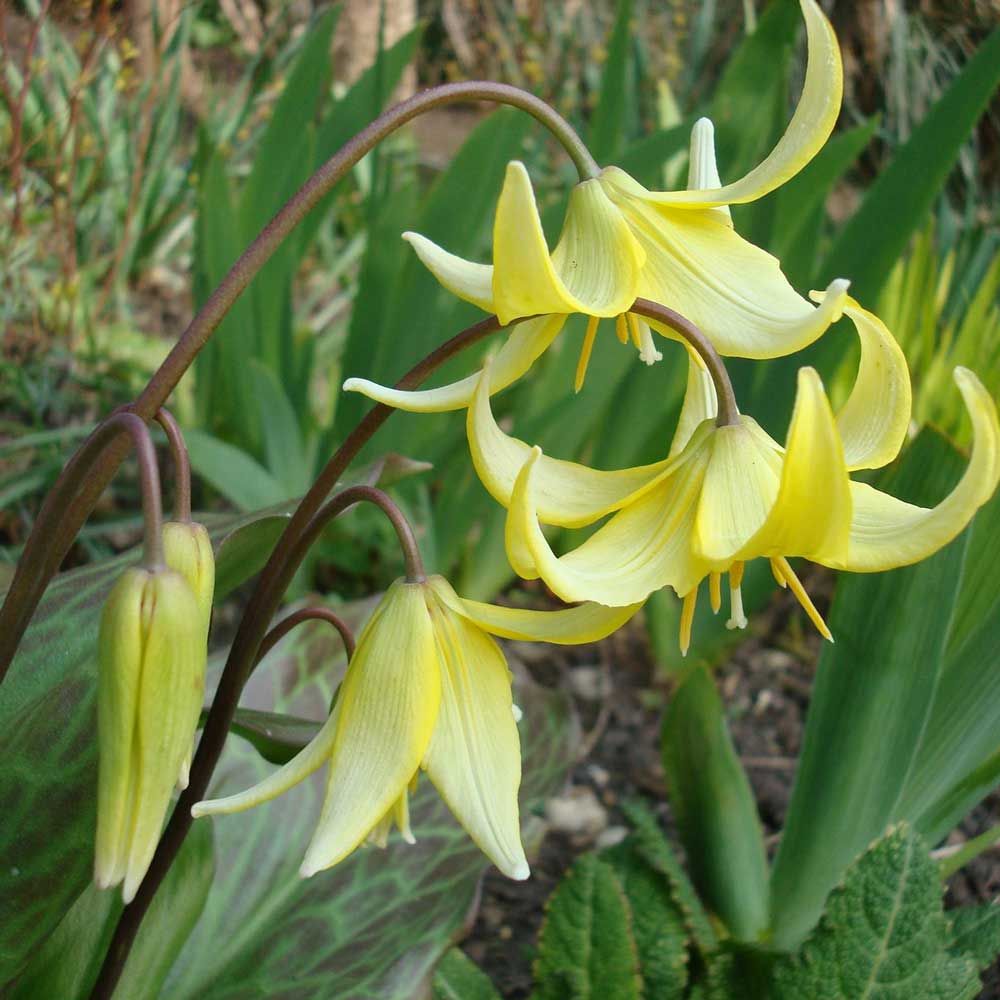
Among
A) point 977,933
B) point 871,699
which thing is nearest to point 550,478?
point 871,699

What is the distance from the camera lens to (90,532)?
7.25 ft

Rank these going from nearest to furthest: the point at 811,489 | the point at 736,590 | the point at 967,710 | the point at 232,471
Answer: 1. the point at 811,489
2. the point at 736,590
3. the point at 967,710
4. the point at 232,471

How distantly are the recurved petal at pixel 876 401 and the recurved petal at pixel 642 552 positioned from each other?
0.46 feet

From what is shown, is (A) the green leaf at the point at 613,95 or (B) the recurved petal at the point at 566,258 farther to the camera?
(A) the green leaf at the point at 613,95

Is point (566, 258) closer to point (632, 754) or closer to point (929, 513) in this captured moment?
point (929, 513)

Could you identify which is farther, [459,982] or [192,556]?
[459,982]

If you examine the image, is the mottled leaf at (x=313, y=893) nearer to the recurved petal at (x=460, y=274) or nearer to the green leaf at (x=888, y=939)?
the green leaf at (x=888, y=939)

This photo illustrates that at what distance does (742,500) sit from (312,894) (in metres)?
0.85

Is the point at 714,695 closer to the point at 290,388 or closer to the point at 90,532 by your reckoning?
the point at 290,388

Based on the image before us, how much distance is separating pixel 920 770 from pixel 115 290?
249 cm

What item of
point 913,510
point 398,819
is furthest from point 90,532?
point 913,510

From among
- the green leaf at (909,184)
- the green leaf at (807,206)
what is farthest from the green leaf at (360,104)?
the green leaf at (909,184)

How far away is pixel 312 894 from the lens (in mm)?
1359

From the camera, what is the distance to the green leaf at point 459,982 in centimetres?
132
